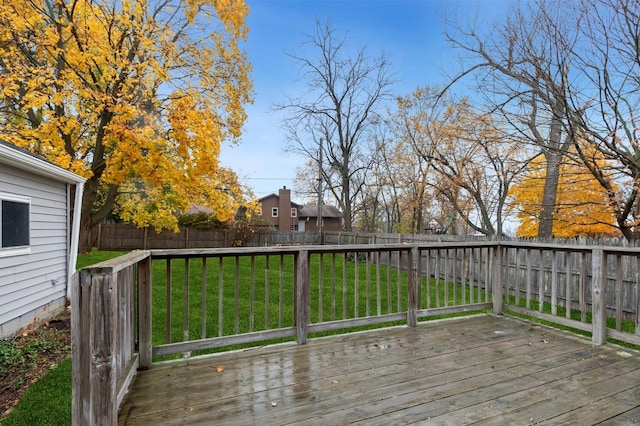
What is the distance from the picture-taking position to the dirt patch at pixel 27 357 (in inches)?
119

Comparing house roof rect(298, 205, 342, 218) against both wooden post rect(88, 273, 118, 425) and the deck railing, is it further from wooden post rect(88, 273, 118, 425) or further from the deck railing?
wooden post rect(88, 273, 118, 425)

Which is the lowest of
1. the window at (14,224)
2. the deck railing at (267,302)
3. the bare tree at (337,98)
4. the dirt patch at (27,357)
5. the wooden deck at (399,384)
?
the dirt patch at (27,357)

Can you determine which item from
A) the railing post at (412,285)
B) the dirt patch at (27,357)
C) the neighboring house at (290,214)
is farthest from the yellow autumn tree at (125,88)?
the neighboring house at (290,214)

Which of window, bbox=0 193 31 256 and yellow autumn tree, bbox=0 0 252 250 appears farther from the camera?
yellow autumn tree, bbox=0 0 252 250

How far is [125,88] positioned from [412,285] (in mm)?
6654

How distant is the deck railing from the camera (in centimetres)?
170

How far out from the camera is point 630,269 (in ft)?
18.5

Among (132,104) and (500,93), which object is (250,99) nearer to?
(132,104)

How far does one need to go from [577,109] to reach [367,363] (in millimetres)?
5113

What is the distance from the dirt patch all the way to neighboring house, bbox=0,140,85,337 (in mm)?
322

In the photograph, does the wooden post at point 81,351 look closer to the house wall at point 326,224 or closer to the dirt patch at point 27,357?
the dirt patch at point 27,357

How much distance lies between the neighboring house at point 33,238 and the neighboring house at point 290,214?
25.5m

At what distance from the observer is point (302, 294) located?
11.0 feet

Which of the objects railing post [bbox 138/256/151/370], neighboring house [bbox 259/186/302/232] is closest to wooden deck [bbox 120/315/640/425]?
railing post [bbox 138/256/151/370]
